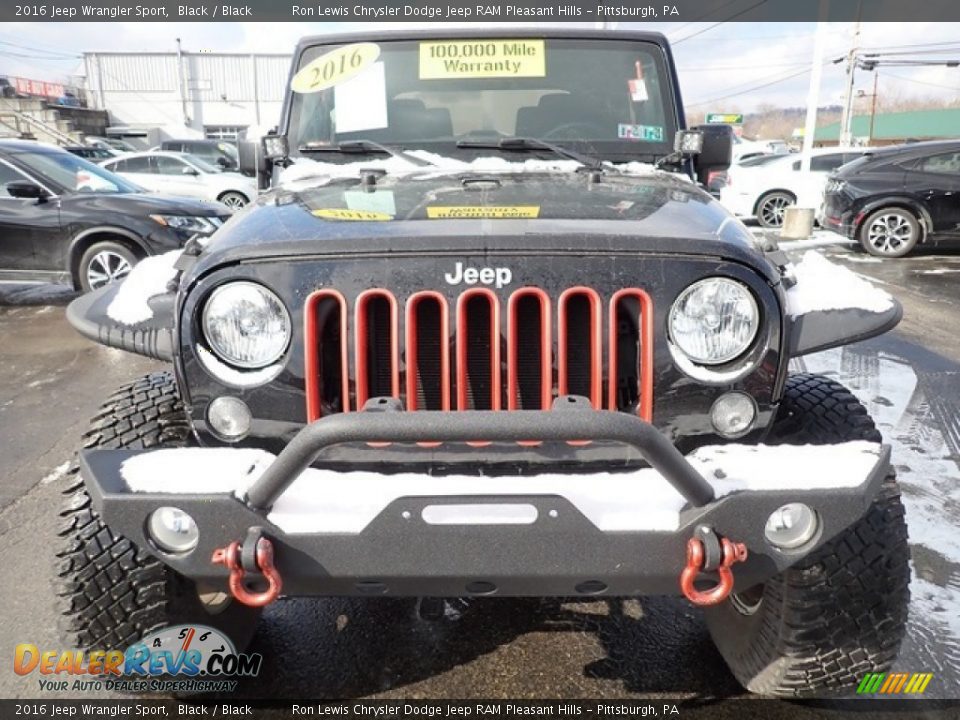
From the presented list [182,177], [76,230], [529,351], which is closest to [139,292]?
[529,351]

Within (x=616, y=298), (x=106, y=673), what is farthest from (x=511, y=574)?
(x=106, y=673)

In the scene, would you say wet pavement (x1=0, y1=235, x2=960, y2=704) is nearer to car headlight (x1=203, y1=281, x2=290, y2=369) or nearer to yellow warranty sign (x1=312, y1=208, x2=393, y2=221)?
car headlight (x1=203, y1=281, x2=290, y2=369)

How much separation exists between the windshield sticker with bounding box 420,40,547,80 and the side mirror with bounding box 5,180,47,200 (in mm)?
5762

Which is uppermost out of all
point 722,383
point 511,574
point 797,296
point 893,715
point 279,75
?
point 279,75

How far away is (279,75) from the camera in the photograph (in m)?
41.3

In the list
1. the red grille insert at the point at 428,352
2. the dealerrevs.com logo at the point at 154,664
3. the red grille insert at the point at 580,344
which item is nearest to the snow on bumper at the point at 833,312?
the red grille insert at the point at 580,344

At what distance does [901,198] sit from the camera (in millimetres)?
10461

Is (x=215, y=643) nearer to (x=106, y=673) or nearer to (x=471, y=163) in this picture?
(x=106, y=673)

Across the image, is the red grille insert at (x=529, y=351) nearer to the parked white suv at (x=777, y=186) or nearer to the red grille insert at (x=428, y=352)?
the red grille insert at (x=428, y=352)

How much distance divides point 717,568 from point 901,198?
10.7m

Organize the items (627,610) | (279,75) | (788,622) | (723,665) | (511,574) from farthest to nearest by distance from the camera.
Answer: (279,75) → (627,610) → (723,665) → (788,622) → (511,574)

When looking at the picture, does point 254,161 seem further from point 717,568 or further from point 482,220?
point 717,568

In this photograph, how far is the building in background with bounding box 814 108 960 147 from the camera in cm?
4847

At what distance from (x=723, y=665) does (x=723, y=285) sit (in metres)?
1.29
